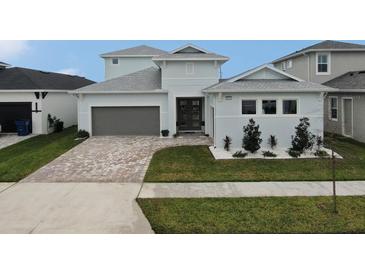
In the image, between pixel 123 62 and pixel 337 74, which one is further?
pixel 123 62

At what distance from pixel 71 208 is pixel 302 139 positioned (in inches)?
405

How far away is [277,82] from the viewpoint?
57.1 ft

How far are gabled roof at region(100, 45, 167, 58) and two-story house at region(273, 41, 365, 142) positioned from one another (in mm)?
12369

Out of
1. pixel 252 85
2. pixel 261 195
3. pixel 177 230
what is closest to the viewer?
pixel 177 230

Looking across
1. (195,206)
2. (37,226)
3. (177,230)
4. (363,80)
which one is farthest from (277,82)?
(37,226)

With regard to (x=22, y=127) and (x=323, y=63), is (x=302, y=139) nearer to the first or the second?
(x=323, y=63)

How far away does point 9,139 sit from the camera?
2197cm

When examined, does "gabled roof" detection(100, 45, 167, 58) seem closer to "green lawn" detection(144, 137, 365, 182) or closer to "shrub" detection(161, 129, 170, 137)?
"shrub" detection(161, 129, 170, 137)

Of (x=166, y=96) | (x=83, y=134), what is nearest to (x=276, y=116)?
(x=166, y=96)

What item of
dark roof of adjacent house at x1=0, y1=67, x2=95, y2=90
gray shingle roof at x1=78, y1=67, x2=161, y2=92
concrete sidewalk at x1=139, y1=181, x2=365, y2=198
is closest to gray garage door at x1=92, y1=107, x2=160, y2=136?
gray shingle roof at x1=78, y1=67, x2=161, y2=92

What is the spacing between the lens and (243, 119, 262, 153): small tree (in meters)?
15.8

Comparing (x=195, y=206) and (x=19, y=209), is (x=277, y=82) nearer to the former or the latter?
(x=195, y=206)

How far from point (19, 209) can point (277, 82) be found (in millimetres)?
12427

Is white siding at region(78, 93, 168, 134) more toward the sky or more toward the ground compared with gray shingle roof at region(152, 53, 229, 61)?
more toward the ground
